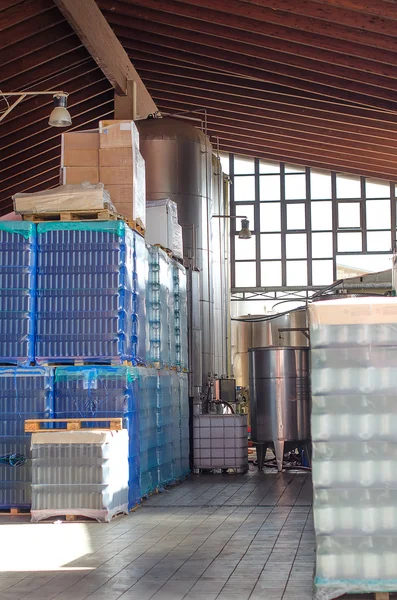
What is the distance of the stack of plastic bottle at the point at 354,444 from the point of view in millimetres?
5062

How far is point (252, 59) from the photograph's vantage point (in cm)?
1836

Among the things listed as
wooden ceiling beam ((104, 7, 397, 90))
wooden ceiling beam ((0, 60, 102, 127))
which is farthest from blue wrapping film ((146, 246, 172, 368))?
wooden ceiling beam ((0, 60, 102, 127))

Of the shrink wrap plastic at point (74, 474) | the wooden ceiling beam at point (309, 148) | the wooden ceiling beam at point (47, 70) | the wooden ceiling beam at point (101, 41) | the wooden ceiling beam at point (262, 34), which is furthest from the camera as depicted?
the wooden ceiling beam at point (309, 148)

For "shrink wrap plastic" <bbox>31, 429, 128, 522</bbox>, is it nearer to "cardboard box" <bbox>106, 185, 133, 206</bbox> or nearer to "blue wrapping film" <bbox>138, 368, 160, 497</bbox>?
"blue wrapping film" <bbox>138, 368, 160, 497</bbox>

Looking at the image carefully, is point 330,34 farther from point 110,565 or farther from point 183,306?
point 110,565

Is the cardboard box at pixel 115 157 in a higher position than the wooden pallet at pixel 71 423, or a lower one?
higher

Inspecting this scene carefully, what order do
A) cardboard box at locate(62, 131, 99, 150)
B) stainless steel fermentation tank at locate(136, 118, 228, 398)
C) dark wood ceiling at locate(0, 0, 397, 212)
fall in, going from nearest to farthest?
cardboard box at locate(62, 131, 99, 150) < dark wood ceiling at locate(0, 0, 397, 212) < stainless steel fermentation tank at locate(136, 118, 228, 398)

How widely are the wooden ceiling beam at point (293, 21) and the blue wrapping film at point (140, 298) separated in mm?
6249

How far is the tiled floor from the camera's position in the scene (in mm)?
5539

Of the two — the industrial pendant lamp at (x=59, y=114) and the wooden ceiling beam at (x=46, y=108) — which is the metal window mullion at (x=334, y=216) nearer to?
the wooden ceiling beam at (x=46, y=108)

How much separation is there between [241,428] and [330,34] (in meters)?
6.94

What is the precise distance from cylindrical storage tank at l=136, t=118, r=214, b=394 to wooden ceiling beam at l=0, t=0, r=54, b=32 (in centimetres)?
310

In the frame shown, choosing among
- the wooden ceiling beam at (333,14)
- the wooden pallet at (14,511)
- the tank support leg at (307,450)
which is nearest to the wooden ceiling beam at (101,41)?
the wooden ceiling beam at (333,14)

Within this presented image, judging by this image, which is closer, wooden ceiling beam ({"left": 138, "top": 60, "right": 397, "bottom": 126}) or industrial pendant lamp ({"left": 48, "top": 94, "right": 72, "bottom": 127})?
industrial pendant lamp ({"left": 48, "top": 94, "right": 72, "bottom": 127})
